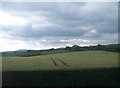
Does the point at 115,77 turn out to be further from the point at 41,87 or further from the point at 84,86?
the point at 41,87

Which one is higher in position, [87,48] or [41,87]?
[87,48]

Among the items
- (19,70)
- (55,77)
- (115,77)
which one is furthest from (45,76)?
(115,77)

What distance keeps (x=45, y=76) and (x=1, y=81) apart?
3706mm

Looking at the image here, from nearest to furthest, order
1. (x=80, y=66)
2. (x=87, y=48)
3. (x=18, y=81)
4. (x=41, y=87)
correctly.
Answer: (x=41, y=87), (x=18, y=81), (x=80, y=66), (x=87, y=48)

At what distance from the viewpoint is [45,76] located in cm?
2448

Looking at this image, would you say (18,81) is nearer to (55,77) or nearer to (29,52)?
(55,77)

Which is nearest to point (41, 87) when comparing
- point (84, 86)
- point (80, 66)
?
point (84, 86)

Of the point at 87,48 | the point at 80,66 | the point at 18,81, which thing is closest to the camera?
the point at 18,81

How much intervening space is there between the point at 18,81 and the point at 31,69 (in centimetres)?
180

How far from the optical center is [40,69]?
25.0 meters

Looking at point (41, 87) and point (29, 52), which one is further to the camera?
point (29, 52)

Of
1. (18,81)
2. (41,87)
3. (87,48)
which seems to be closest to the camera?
(41,87)

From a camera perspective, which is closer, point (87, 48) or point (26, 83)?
point (26, 83)

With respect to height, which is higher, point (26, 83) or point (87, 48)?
point (87, 48)
